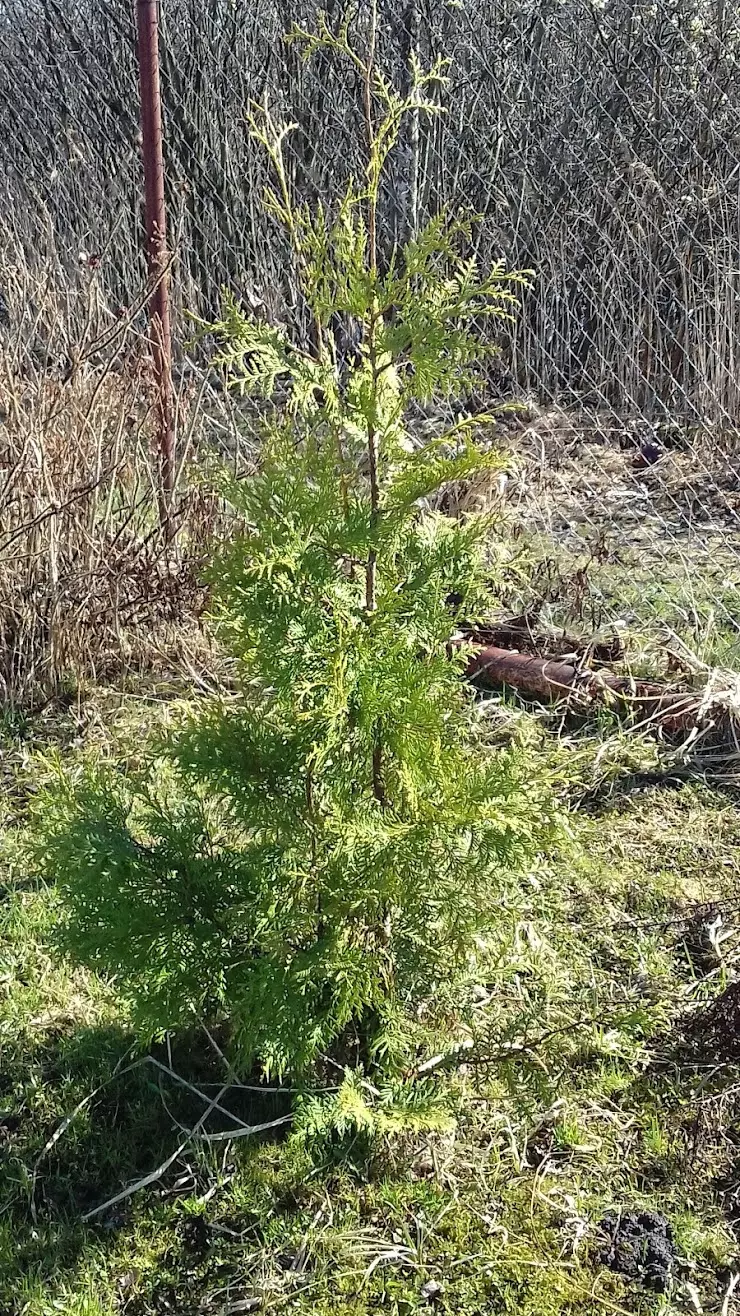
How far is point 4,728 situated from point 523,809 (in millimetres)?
2277

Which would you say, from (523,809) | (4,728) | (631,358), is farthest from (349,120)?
(523,809)

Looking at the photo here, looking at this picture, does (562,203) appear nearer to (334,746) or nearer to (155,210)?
Answer: (155,210)

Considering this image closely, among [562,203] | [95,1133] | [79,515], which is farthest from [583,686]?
[562,203]

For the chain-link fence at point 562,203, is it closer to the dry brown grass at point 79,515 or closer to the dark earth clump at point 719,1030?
the dry brown grass at point 79,515

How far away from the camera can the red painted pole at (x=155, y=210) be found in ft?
9.86

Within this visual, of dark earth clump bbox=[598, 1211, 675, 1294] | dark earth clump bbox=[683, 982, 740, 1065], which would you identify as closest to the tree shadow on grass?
dark earth clump bbox=[598, 1211, 675, 1294]

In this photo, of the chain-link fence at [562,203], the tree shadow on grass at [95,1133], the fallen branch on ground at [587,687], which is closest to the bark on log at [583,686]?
the fallen branch on ground at [587,687]

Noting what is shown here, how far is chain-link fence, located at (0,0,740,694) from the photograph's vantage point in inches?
180

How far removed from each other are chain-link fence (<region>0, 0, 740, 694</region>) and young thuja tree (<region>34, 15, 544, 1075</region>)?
2.65m

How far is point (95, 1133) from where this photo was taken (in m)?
1.90

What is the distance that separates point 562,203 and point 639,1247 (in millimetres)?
4589

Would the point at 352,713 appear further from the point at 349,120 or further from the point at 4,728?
the point at 349,120

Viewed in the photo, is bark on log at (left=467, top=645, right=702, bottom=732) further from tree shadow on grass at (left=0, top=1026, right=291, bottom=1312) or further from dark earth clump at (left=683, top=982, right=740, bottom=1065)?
tree shadow on grass at (left=0, top=1026, right=291, bottom=1312)

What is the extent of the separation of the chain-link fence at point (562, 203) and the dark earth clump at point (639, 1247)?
270 cm
